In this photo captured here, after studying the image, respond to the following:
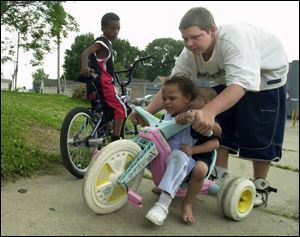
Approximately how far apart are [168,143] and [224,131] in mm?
648

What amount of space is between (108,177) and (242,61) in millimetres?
921

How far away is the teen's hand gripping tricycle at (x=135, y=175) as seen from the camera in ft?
6.39

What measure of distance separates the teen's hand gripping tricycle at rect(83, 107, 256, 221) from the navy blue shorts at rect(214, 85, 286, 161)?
0.97ft

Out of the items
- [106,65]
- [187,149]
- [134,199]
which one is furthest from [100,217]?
[106,65]

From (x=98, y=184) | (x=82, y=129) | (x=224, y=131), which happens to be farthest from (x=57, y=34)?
(x=98, y=184)

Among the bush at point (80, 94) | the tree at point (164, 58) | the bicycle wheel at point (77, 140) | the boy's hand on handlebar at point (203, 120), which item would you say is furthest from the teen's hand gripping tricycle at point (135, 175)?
the bush at point (80, 94)

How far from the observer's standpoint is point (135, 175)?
6.73 feet

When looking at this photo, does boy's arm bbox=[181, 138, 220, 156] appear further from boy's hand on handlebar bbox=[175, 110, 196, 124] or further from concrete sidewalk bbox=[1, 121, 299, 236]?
concrete sidewalk bbox=[1, 121, 299, 236]

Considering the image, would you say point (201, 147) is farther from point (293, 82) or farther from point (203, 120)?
point (293, 82)

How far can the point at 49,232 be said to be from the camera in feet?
5.65

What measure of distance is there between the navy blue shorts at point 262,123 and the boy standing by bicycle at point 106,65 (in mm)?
1097

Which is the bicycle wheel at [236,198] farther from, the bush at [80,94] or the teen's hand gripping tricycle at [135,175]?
the bush at [80,94]

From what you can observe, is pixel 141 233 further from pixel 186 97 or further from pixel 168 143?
pixel 186 97

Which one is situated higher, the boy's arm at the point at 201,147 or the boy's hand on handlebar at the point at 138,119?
the boy's hand on handlebar at the point at 138,119
